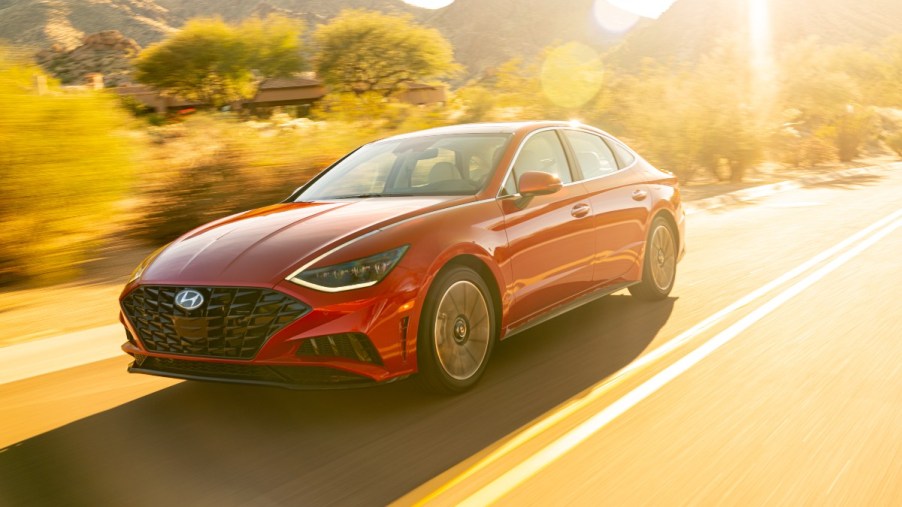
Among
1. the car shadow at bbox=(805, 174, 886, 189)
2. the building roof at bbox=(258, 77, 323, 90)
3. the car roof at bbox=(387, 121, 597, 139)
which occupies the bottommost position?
the car shadow at bbox=(805, 174, 886, 189)

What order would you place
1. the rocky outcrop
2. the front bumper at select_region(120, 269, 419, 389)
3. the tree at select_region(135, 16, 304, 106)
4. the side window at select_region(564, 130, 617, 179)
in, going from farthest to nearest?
the rocky outcrop → the tree at select_region(135, 16, 304, 106) → the side window at select_region(564, 130, 617, 179) → the front bumper at select_region(120, 269, 419, 389)

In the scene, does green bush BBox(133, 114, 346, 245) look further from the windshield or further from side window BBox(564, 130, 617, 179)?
side window BBox(564, 130, 617, 179)

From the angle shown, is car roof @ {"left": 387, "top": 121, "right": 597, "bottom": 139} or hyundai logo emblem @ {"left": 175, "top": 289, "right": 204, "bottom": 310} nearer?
hyundai logo emblem @ {"left": 175, "top": 289, "right": 204, "bottom": 310}

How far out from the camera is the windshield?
6219 millimetres

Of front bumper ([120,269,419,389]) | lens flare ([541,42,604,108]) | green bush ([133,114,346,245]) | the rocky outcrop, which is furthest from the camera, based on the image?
the rocky outcrop

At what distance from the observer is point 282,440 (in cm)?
480

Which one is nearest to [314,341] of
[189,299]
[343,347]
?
[343,347]

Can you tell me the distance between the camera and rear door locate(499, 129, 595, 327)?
19.5 ft

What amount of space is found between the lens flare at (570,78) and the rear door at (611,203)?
18.7 meters

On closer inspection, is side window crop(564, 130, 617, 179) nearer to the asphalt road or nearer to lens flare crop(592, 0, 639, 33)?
the asphalt road

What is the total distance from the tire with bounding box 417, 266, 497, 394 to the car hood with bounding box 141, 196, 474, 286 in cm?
49

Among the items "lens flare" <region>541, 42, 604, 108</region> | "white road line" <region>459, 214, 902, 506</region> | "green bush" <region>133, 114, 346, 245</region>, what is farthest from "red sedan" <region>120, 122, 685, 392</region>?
"lens flare" <region>541, 42, 604, 108</region>

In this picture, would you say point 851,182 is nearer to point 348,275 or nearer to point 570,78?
point 570,78

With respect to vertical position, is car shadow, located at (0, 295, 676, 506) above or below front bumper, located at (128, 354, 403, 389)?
below
